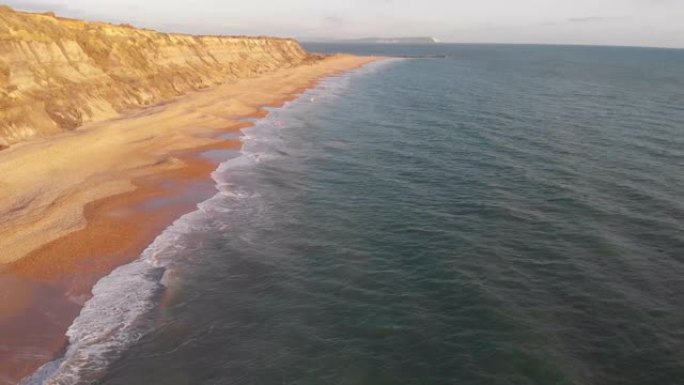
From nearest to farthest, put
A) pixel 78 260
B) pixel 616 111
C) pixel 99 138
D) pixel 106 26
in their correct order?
pixel 78 260, pixel 99 138, pixel 616 111, pixel 106 26

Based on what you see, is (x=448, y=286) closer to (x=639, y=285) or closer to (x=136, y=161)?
(x=639, y=285)

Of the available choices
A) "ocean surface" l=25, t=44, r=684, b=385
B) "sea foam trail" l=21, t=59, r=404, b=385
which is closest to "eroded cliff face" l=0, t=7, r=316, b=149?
"ocean surface" l=25, t=44, r=684, b=385

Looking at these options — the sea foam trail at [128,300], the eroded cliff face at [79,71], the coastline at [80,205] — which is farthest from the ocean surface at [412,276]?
the eroded cliff face at [79,71]

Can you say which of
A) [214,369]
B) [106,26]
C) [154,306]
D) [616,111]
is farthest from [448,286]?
[106,26]

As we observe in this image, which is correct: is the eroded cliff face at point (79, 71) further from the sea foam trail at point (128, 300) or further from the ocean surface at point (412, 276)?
the sea foam trail at point (128, 300)

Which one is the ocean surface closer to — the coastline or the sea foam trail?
the sea foam trail

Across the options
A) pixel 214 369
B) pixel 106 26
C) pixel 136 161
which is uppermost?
pixel 106 26

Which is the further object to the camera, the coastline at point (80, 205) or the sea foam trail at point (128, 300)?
the coastline at point (80, 205)
